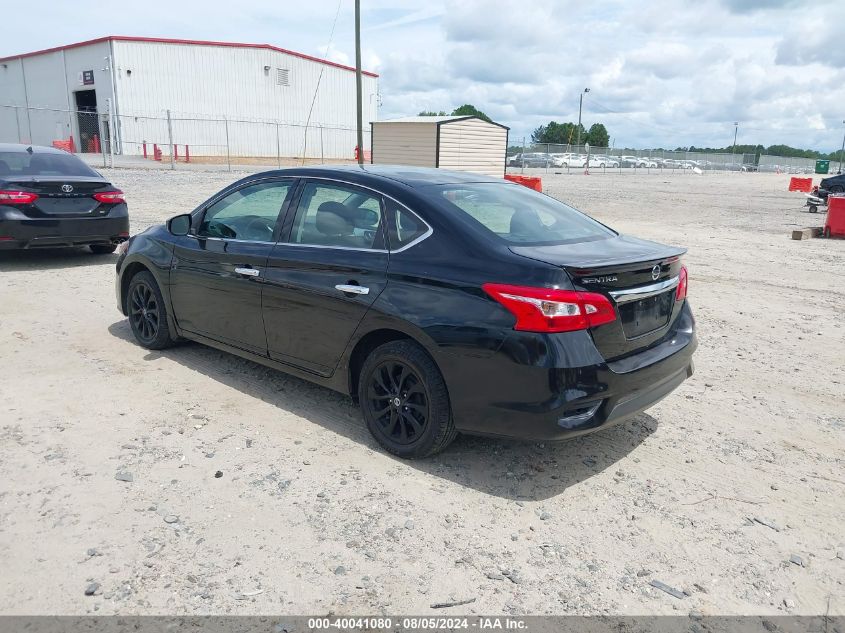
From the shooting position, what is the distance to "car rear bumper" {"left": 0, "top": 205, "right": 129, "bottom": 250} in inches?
328

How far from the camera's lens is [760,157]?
76.1m

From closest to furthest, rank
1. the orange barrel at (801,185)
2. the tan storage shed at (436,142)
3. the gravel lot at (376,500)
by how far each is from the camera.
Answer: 1. the gravel lot at (376,500)
2. the tan storage shed at (436,142)
3. the orange barrel at (801,185)

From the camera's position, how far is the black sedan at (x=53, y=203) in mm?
8336

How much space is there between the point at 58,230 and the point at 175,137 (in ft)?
116

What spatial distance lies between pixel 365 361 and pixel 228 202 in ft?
6.28

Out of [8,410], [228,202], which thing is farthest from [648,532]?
[8,410]

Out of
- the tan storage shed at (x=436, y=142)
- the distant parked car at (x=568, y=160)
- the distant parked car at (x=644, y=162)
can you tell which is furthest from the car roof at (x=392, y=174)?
the distant parked car at (x=644, y=162)

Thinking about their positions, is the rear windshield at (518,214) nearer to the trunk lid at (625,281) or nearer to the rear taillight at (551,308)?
the trunk lid at (625,281)

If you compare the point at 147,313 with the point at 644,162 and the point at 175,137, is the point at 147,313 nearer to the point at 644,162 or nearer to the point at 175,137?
the point at 175,137

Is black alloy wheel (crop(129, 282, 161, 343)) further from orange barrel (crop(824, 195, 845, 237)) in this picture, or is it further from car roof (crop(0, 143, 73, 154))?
orange barrel (crop(824, 195, 845, 237))

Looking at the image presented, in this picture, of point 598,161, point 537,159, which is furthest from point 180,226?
point 598,161

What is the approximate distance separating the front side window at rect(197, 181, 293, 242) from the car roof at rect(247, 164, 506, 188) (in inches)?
5.3

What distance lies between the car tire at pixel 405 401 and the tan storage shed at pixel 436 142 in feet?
68.6

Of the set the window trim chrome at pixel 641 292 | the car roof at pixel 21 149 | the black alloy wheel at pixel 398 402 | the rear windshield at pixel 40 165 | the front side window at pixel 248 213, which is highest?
the car roof at pixel 21 149
